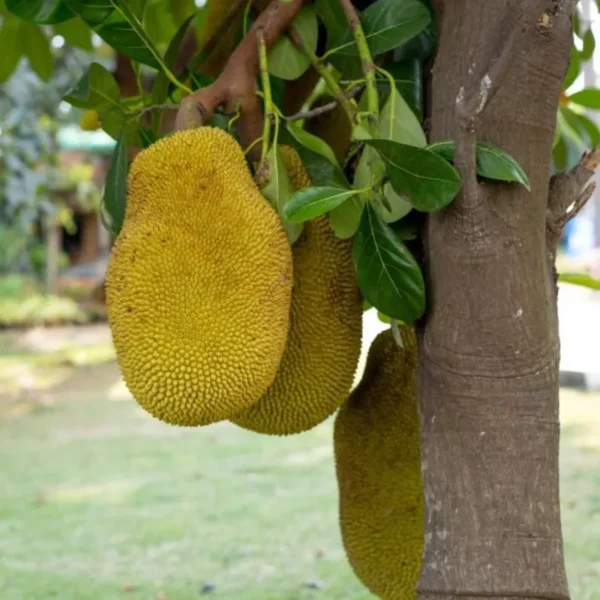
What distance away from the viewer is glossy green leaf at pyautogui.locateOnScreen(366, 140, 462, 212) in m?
0.68

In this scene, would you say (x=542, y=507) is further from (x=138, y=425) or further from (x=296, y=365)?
(x=138, y=425)

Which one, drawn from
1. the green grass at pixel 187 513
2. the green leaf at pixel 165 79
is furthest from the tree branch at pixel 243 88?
the green grass at pixel 187 513

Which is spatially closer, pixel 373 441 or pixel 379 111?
pixel 379 111

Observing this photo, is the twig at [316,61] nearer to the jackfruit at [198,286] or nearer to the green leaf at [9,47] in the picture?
the jackfruit at [198,286]

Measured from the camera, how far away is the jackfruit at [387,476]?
948 millimetres

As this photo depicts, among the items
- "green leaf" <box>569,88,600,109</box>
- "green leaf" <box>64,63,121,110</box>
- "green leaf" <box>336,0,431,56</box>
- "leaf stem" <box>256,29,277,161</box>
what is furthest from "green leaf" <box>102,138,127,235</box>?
"green leaf" <box>569,88,600,109</box>

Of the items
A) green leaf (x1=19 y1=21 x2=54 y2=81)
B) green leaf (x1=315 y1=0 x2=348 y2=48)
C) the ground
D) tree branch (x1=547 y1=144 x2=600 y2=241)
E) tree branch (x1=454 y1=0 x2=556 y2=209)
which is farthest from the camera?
the ground

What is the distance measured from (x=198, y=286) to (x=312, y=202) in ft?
0.34

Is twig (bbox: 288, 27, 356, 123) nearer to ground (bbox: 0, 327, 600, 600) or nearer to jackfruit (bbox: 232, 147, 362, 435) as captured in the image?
jackfruit (bbox: 232, 147, 362, 435)

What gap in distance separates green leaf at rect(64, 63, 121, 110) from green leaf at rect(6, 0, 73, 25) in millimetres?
54

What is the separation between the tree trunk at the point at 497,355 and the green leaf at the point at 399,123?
0.17ft

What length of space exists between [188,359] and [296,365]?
0.50 feet

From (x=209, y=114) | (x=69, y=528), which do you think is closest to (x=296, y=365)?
(x=209, y=114)

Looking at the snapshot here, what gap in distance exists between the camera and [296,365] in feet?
2.69
